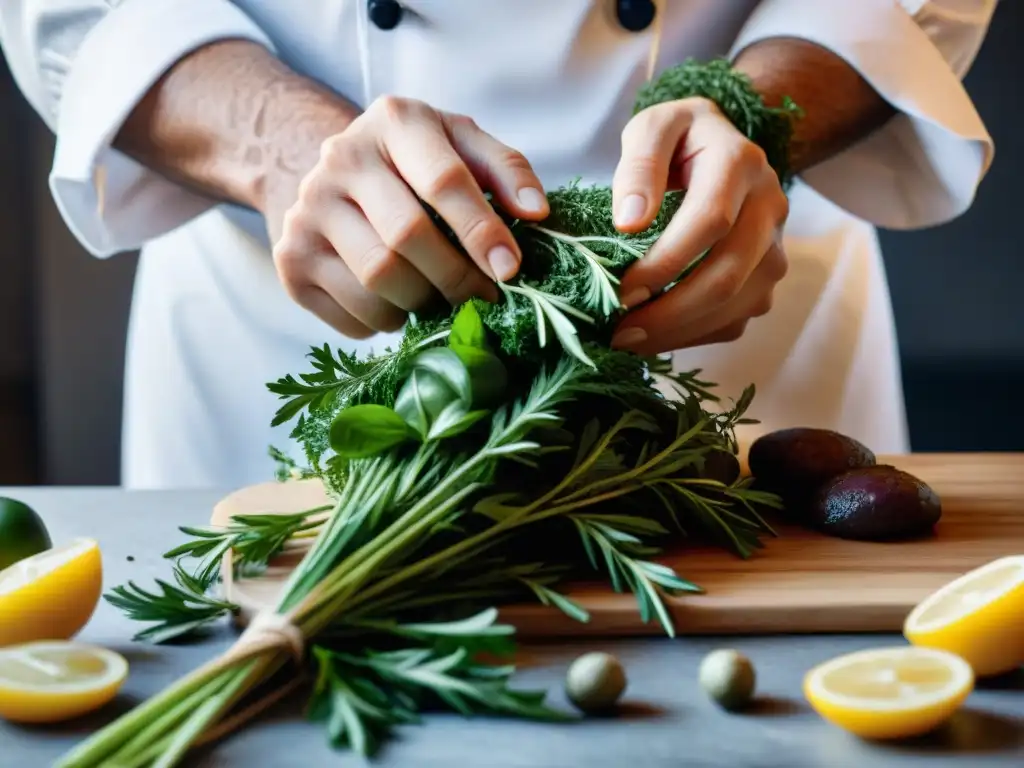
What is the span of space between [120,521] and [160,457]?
0.45 meters

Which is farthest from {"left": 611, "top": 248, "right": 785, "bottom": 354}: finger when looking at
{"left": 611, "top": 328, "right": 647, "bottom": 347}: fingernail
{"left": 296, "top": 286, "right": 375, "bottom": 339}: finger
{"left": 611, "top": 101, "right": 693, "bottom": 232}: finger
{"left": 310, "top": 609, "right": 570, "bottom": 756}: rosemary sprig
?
{"left": 310, "top": 609, "right": 570, "bottom": 756}: rosemary sprig

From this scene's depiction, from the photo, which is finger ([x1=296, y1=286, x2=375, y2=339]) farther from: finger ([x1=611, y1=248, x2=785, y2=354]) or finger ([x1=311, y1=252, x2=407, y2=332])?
finger ([x1=611, y1=248, x2=785, y2=354])

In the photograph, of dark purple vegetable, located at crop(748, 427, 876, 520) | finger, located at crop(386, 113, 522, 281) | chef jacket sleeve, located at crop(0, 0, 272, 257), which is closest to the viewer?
finger, located at crop(386, 113, 522, 281)

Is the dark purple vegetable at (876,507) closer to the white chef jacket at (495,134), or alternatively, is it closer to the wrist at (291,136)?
the white chef jacket at (495,134)

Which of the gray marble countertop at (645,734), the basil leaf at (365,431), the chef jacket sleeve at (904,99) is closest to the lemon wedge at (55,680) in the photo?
the gray marble countertop at (645,734)

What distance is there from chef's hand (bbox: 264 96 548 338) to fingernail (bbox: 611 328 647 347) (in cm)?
13

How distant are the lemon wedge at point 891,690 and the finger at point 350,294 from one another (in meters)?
0.63

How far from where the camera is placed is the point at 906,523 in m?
1.05

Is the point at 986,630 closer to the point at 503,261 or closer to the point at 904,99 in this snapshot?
the point at 503,261

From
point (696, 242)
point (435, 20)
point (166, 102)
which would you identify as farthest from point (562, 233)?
point (166, 102)

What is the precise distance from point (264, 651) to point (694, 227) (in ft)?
1.84

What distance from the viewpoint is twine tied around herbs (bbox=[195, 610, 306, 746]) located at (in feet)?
2.35

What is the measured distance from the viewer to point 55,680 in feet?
2.36

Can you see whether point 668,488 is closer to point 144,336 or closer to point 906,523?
point 906,523
